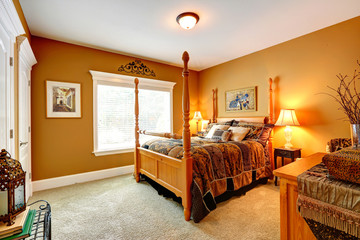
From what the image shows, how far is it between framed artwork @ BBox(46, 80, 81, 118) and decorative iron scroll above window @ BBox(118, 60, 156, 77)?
1.00m

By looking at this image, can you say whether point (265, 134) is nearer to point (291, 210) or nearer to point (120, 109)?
point (291, 210)

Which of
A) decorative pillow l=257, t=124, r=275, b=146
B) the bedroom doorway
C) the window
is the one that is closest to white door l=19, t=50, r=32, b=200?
the bedroom doorway

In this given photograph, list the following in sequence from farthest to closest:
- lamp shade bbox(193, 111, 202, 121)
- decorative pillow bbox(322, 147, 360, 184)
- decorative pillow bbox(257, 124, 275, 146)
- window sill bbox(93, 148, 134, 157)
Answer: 1. lamp shade bbox(193, 111, 202, 121)
2. window sill bbox(93, 148, 134, 157)
3. decorative pillow bbox(257, 124, 275, 146)
4. decorative pillow bbox(322, 147, 360, 184)

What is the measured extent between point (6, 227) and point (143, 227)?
4.10 ft

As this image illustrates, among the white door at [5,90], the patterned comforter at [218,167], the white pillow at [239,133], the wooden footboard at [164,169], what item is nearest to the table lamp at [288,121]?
the patterned comforter at [218,167]

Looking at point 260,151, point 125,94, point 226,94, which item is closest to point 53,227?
point 125,94

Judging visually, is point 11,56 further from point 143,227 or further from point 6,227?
point 143,227

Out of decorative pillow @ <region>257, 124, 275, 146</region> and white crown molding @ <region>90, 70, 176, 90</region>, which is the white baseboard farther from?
decorative pillow @ <region>257, 124, 275, 146</region>

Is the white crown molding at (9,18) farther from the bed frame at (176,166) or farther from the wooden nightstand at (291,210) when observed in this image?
the wooden nightstand at (291,210)

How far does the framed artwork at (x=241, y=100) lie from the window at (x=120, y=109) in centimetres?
160

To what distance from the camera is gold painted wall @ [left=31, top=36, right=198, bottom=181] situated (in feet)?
9.57

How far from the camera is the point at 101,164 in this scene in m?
3.50

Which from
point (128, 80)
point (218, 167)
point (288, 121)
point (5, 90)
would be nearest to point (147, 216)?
point (218, 167)

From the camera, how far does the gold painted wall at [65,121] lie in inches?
115
